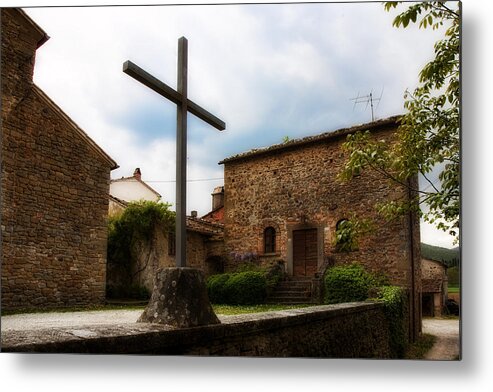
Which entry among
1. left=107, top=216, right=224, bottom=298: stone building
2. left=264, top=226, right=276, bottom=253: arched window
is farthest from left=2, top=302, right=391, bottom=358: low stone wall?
left=107, top=216, right=224, bottom=298: stone building

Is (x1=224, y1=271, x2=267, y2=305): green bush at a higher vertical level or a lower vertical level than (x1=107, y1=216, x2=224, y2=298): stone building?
lower

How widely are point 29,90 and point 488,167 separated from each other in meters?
4.35

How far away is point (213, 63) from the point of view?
401 cm

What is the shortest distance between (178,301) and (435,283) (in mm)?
3025

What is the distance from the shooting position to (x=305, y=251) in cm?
894

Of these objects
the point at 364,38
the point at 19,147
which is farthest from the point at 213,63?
the point at 19,147

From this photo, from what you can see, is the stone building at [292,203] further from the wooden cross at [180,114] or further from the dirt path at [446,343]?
the wooden cross at [180,114]

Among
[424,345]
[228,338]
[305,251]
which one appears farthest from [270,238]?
[228,338]

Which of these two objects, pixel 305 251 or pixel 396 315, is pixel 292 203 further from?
pixel 396 315

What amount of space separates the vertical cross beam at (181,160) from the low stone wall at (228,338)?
477mm

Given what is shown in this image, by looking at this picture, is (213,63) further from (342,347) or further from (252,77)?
(342,347)

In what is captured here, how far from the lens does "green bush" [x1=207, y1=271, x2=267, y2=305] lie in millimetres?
7448

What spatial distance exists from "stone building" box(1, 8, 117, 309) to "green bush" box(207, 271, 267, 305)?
186 centimetres

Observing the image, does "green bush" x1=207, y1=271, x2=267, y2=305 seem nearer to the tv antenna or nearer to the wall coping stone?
the tv antenna
